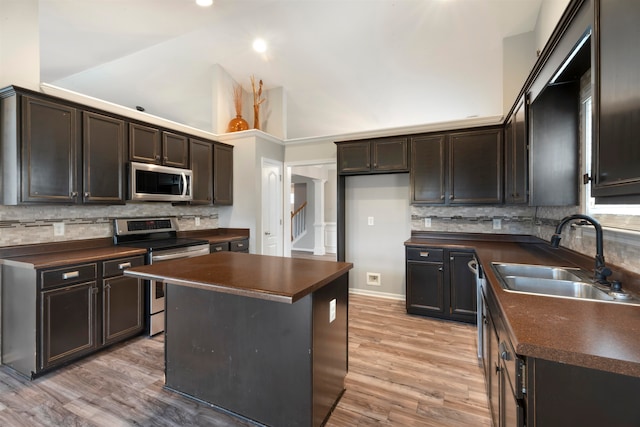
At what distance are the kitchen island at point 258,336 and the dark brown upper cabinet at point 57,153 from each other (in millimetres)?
1482

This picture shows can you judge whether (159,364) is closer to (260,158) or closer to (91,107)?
(91,107)

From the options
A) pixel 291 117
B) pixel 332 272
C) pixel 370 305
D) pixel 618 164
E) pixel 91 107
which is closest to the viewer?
pixel 618 164

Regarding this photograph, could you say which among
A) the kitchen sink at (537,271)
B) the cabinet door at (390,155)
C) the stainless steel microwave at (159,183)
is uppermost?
the cabinet door at (390,155)

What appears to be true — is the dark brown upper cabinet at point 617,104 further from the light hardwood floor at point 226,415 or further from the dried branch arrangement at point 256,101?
the dried branch arrangement at point 256,101

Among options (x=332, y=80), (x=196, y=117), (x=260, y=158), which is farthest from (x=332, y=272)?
(x=196, y=117)

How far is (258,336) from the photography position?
1.75 meters

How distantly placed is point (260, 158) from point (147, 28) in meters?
1.99

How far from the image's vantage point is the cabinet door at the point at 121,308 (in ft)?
8.79

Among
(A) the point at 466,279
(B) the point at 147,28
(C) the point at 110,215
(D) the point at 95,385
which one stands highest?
(B) the point at 147,28

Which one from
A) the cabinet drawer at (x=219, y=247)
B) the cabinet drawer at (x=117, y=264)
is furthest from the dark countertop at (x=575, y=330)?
the cabinet drawer at (x=219, y=247)

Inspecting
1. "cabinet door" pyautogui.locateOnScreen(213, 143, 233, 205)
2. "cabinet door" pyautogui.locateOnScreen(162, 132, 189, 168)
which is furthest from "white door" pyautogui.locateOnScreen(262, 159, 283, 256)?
"cabinet door" pyautogui.locateOnScreen(162, 132, 189, 168)

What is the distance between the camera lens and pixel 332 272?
6.02 ft

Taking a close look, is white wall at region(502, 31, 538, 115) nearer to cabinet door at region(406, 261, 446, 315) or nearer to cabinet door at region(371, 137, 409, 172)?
cabinet door at region(371, 137, 409, 172)

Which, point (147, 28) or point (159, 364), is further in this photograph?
point (147, 28)
